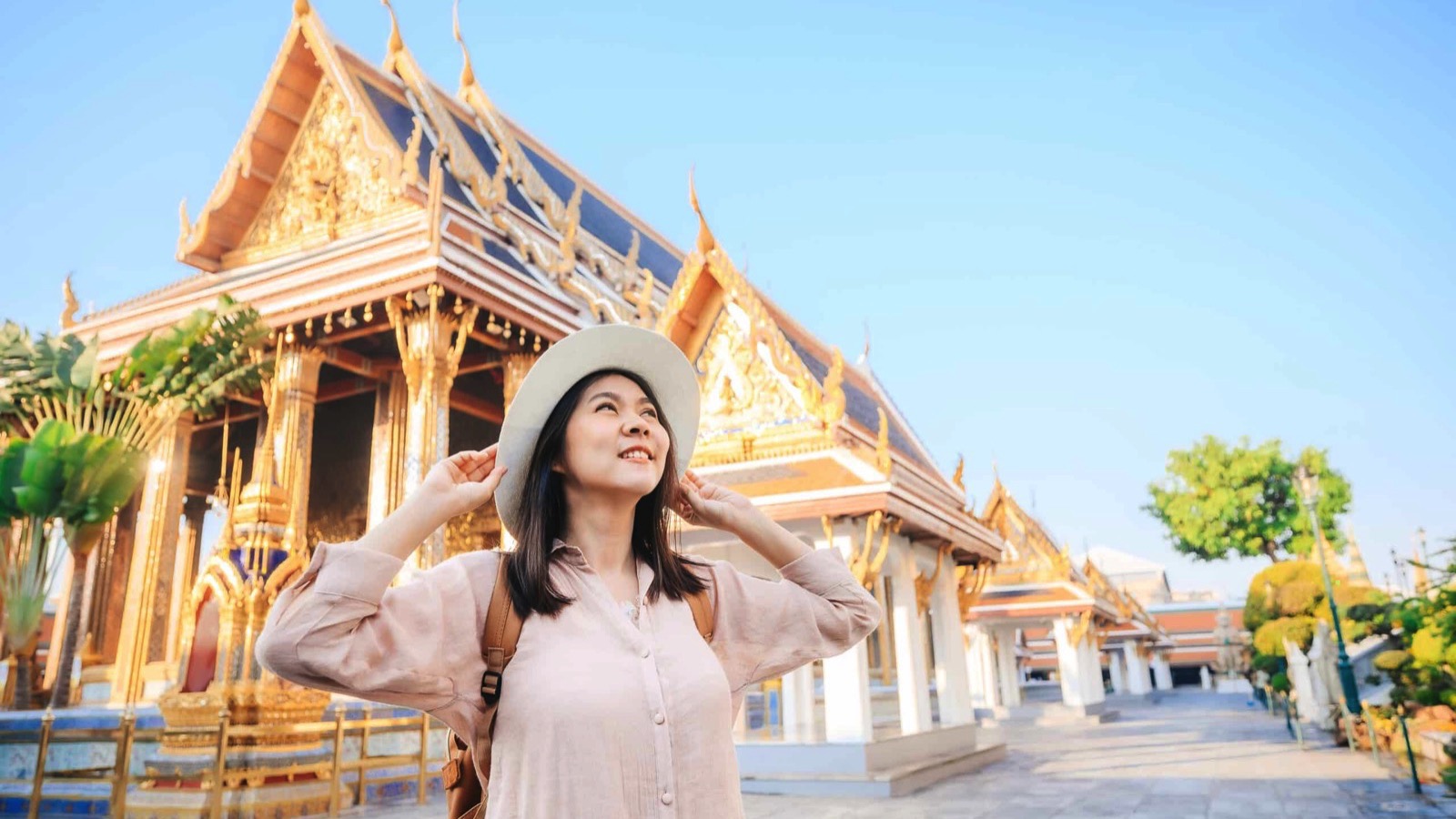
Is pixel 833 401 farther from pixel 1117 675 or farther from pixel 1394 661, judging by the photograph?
pixel 1117 675

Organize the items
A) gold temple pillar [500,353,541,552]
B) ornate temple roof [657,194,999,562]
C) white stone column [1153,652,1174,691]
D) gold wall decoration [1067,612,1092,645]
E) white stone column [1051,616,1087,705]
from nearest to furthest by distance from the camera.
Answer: ornate temple roof [657,194,999,562] → gold temple pillar [500,353,541,552] → gold wall decoration [1067,612,1092,645] → white stone column [1051,616,1087,705] → white stone column [1153,652,1174,691]

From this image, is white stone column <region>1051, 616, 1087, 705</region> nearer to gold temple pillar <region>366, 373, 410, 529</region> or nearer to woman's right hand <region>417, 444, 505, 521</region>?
gold temple pillar <region>366, 373, 410, 529</region>

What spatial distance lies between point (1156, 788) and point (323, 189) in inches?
488

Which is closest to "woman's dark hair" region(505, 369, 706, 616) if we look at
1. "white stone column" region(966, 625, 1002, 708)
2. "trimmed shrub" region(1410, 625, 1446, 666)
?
"trimmed shrub" region(1410, 625, 1446, 666)

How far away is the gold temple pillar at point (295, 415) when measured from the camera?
11.0 meters

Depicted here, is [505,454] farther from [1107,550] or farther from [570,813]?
[1107,550]

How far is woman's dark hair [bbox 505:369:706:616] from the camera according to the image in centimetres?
144

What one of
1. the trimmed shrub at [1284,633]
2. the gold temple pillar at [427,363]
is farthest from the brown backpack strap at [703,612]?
the trimmed shrub at [1284,633]

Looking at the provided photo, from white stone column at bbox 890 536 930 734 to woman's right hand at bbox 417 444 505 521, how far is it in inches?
→ 291

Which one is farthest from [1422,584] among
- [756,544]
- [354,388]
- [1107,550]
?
[1107,550]

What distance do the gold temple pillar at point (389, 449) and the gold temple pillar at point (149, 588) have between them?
2478 mm

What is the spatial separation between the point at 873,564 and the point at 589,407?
261 inches

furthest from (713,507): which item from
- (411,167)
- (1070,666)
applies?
(1070,666)

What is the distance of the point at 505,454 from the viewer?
5.15ft
